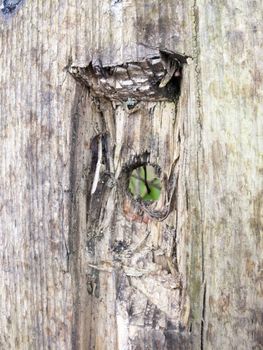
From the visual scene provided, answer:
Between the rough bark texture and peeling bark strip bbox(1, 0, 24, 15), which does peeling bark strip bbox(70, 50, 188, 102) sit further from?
peeling bark strip bbox(1, 0, 24, 15)

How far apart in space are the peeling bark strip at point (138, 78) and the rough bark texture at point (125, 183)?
18mm

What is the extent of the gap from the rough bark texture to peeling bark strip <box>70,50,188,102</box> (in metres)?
0.02

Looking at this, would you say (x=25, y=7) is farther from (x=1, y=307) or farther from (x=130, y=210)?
(x=1, y=307)

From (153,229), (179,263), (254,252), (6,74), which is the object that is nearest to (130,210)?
(153,229)

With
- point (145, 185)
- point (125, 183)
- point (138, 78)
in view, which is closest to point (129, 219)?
point (125, 183)

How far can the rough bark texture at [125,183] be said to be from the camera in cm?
103

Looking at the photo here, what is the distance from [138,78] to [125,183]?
0.27 m

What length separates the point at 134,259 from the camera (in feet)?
3.89

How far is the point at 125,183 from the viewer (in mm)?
1237

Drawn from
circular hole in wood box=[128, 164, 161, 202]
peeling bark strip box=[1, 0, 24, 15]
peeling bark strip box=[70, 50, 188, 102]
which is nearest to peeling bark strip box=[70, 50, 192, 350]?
peeling bark strip box=[70, 50, 188, 102]

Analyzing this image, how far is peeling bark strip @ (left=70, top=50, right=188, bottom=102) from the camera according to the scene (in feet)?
3.51

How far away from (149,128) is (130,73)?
14 centimetres

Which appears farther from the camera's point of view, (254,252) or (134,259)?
(134,259)

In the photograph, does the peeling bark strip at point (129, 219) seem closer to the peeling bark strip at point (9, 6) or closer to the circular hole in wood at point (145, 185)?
the peeling bark strip at point (9, 6)
